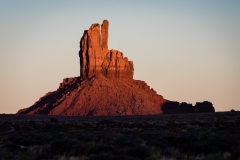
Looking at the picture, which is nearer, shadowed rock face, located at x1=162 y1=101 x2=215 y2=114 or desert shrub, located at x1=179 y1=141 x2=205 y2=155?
desert shrub, located at x1=179 y1=141 x2=205 y2=155

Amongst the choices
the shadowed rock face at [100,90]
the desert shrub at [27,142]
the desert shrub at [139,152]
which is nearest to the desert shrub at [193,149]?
the desert shrub at [139,152]

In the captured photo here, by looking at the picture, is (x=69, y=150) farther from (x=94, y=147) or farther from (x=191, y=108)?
(x=191, y=108)

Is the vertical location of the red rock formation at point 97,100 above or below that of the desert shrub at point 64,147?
above

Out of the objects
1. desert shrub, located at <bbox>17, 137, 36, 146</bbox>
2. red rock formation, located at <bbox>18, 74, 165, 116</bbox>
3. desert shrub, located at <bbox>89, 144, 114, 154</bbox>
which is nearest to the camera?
desert shrub, located at <bbox>89, 144, 114, 154</bbox>

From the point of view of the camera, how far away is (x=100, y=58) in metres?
162

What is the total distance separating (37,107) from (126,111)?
3035cm

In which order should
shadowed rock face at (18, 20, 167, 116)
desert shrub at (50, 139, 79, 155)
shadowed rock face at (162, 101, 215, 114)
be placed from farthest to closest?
shadowed rock face at (162, 101, 215, 114) → shadowed rock face at (18, 20, 167, 116) → desert shrub at (50, 139, 79, 155)

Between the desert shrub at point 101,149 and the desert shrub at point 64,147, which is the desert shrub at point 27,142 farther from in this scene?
the desert shrub at point 101,149

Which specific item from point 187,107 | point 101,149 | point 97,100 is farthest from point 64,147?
point 187,107

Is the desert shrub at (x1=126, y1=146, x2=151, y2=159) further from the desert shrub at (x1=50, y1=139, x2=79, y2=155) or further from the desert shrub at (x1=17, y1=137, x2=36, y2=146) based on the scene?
the desert shrub at (x1=17, y1=137, x2=36, y2=146)

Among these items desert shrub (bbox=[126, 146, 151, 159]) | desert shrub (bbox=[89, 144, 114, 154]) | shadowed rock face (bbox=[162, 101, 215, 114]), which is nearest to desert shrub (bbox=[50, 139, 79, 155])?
desert shrub (bbox=[89, 144, 114, 154])

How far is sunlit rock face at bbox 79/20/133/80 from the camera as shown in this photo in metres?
158

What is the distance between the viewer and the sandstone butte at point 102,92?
143 meters

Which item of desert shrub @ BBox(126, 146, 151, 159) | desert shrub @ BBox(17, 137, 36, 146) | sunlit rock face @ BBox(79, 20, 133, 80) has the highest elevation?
sunlit rock face @ BBox(79, 20, 133, 80)
